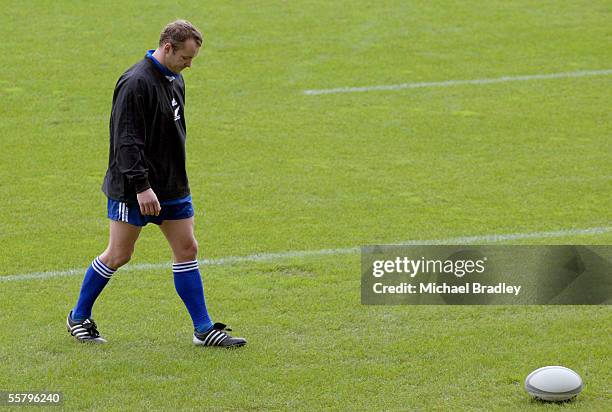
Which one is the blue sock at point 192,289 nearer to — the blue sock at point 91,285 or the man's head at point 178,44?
the blue sock at point 91,285

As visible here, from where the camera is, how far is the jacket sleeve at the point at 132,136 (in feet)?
21.3

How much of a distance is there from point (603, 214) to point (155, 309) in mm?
4238

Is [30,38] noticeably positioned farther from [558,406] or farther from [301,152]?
[558,406]

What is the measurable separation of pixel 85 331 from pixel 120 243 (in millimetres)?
602

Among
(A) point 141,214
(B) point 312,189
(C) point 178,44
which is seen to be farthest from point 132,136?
(B) point 312,189

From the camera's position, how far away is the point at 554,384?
5.91 m

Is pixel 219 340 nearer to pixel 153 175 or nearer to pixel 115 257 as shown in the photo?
pixel 115 257

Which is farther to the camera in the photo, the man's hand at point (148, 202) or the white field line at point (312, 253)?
Answer: the white field line at point (312, 253)

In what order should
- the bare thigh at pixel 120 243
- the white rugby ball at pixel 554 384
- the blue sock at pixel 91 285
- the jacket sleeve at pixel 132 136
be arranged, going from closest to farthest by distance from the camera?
the white rugby ball at pixel 554 384, the jacket sleeve at pixel 132 136, the bare thigh at pixel 120 243, the blue sock at pixel 91 285

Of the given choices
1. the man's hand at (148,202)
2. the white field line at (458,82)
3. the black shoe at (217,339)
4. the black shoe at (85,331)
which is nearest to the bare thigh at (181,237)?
the man's hand at (148,202)

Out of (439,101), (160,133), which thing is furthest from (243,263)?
(439,101)

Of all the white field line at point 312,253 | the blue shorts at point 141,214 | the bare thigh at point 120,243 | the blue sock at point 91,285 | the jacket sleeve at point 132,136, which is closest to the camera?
the jacket sleeve at point 132,136

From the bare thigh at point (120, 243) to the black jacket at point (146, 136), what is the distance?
206 mm

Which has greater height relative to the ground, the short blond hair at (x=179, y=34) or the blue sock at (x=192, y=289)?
the short blond hair at (x=179, y=34)
